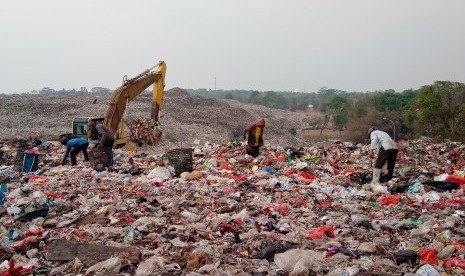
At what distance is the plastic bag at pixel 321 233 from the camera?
4.83 metres

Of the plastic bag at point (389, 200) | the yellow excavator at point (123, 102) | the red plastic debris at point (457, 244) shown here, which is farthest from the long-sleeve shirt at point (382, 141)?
the yellow excavator at point (123, 102)

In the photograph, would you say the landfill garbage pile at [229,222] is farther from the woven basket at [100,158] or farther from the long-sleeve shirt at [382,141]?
the long-sleeve shirt at [382,141]

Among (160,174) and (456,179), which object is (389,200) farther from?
(160,174)

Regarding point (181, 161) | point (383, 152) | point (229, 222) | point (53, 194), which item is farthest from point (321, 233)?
point (181, 161)

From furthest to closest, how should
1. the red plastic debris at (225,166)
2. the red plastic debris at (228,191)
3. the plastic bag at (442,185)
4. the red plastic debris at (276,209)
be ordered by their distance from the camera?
the red plastic debris at (225,166) → the plastic bag at (442,185) → the red plastic debris at (228,191) → the red plastic debris at (276,209)

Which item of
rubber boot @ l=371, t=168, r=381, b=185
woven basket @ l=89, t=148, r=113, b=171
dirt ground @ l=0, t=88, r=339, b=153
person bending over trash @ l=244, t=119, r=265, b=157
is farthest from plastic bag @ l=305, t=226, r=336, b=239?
dirt ground @ l=0, t=88, r=339, b=153

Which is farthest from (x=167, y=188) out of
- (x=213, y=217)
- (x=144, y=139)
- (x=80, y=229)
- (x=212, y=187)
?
(x=144, y=139)

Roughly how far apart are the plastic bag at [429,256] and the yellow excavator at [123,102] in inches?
367

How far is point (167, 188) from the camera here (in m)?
7.22

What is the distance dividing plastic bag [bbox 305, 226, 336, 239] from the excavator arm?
29.6 ft

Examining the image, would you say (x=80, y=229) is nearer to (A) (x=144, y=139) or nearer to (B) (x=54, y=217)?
(B) (x=54, y=217)

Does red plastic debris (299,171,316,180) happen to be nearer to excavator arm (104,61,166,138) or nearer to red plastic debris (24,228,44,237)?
red plastic debris (24,228,44,237)

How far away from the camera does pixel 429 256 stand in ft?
13.2

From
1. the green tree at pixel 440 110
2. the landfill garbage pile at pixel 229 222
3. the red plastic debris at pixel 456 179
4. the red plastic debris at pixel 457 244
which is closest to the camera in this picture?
the landfill garbage pile at pixel 229 222
